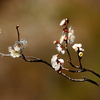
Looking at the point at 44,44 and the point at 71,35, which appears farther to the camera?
the point at 44,44

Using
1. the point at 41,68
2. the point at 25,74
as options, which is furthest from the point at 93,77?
the point at 25,74

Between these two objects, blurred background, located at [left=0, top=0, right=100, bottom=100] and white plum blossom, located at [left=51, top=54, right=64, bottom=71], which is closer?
white plum blossom, located at [left=51, top=54, right=64, bottom=71]

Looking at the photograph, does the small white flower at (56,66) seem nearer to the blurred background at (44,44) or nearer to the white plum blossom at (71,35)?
the white plum blossom at (71,35)

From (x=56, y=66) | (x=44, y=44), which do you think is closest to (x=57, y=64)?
(x=56, y=66)

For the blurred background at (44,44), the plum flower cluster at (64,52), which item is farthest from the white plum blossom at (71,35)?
the blurred background at (44,44)

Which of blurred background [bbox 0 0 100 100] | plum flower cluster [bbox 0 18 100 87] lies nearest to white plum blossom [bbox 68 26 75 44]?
plum flower cluster [bbox 0 18 100 87]

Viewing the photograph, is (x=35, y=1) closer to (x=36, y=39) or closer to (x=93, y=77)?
(x=36, y=39)

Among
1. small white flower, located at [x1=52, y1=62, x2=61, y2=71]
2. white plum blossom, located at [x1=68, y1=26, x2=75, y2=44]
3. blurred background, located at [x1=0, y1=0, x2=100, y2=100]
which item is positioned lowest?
small white flower, located at [x1=52, y1=62, x2=61, y2=71]

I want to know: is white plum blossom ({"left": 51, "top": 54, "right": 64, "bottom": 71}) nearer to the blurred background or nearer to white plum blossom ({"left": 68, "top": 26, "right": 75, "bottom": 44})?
white plum blossom ({"left": 68, "top": 26, "right": 75, "bottom": 44})

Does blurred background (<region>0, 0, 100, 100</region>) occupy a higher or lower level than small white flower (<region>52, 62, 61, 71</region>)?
higher

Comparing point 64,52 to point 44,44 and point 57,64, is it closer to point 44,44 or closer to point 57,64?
point 57,64
